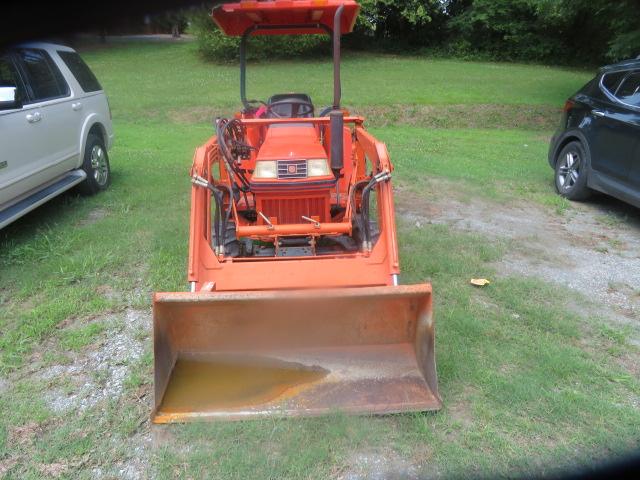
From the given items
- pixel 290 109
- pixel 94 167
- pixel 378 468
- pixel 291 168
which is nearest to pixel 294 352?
pixel 378 468

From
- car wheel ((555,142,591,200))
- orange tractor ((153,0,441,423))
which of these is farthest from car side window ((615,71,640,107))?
orange tractor ((153,0,441,423))

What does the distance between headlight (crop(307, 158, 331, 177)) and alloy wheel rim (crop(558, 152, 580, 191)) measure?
449cm

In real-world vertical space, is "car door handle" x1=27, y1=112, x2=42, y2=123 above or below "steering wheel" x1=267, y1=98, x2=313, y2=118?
below

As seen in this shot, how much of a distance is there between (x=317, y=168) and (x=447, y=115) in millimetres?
11011

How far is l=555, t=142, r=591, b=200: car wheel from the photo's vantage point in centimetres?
743

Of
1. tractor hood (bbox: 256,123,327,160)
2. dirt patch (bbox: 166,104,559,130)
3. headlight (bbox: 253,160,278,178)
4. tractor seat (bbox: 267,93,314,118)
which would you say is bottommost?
dirt patch (bbox: 166,104,559,130)

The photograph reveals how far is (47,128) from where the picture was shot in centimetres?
617

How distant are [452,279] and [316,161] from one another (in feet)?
5.27

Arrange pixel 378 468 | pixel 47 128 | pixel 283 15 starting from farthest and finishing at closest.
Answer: pixel 47 128 → pixel 283 15 → pixel 378 468

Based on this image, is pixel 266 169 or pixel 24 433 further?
pixel 266 169

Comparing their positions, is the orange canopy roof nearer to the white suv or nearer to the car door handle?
the white suv

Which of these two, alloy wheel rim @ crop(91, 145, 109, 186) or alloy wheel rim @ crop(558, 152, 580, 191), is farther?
alloy wheel rim @ crop(558, 152, 580, 191)

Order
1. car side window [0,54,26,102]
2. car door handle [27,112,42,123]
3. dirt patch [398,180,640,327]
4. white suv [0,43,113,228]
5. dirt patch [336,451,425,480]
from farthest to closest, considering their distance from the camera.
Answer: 1. car door handle [27,112,42,123]
2. car side window [0,54,26,102]
3. white suv [0,43,113,228]
4. dirt patch [398,180,640,327]
5. dirt patch [336,451,425,480]

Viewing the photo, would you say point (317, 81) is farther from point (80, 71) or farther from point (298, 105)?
point (298, 105)
